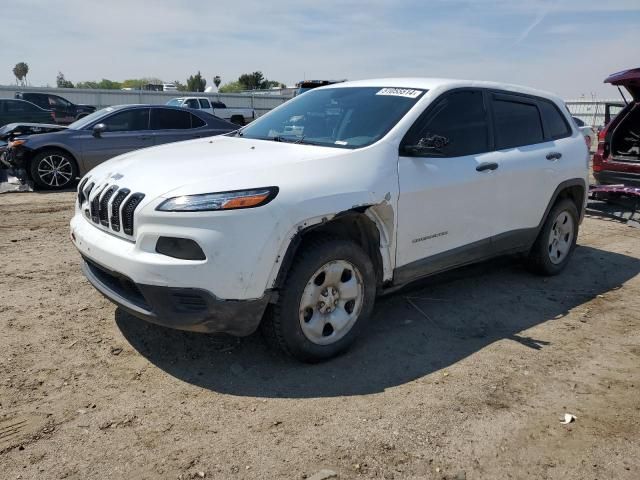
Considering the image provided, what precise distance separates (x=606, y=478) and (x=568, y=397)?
754 millimetres

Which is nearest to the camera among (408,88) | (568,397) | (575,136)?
(568,397)

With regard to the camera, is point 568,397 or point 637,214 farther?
point 637,214

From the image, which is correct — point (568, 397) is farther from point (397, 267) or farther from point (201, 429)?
point (201, 429)

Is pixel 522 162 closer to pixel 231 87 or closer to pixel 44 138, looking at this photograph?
pixel 44 138

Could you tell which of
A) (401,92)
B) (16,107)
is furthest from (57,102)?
(401,92)

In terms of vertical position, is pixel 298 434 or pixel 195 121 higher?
pixel 195 121

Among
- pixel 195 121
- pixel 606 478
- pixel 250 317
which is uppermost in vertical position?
pixel 195 121

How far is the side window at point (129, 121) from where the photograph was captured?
996 centimetres

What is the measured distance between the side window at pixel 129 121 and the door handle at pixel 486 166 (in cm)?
751

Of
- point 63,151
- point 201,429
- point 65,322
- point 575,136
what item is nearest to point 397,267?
point 201,429

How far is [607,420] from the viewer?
3076 mm

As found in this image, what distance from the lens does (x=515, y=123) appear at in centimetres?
490

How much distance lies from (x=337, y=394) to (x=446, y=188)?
1734 mm

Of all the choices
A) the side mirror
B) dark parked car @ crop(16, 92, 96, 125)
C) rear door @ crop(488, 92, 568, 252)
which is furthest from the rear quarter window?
dark parked car @ crop(16, 92, 96, 125)
